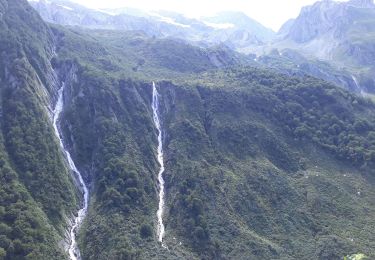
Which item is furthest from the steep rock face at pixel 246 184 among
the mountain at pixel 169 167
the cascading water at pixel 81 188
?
the cascading water at pixel 81 188

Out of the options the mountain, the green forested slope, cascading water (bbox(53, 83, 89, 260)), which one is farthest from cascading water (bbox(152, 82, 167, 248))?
the green forested slope

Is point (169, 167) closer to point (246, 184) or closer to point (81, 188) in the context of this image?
point (246, 184)

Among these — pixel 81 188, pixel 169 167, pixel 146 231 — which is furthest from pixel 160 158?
pixel 146 231

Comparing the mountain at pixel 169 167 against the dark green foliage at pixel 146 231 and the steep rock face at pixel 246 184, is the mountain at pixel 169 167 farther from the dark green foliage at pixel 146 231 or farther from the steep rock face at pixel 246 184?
the steep rock face at pixel 246 184

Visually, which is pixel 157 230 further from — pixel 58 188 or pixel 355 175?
pixel 355 175

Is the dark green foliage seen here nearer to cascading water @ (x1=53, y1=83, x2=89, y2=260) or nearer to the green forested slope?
cascading water @ (x1=53, y1=83, x2=89, y2=260)

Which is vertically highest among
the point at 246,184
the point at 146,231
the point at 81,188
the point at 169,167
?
the point at 246,184

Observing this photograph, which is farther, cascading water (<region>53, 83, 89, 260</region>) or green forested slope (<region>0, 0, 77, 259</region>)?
cascading water (<region>53, 83, 89, 260</region>)

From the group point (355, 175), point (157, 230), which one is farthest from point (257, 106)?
point (157, 230)

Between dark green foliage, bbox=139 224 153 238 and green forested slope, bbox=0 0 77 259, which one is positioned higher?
green forested slope, bbox=0 0 77 259
